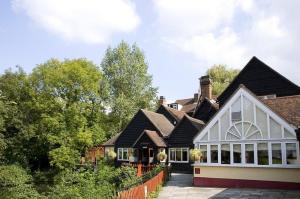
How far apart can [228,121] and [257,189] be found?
466 centimetres

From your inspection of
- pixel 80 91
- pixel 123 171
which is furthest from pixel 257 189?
pixel 80 91

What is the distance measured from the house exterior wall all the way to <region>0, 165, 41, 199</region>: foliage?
12.7 meters

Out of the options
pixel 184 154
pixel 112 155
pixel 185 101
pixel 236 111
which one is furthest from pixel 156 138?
pixel 185 101

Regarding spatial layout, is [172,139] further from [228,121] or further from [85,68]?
[85,68]

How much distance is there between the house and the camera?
2014cm

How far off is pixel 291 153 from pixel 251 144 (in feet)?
8.02

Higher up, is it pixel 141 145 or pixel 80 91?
pixel 80 91

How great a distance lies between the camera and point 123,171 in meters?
22.2

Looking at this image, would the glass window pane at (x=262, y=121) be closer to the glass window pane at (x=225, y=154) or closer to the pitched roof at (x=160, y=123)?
the glass window pane at (x=225, y=154)

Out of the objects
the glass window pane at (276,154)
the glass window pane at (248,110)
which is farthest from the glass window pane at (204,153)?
the glass window pane at (276,154)

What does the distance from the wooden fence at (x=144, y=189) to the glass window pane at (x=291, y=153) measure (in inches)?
308

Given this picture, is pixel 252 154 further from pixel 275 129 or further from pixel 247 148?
pixel 275 129

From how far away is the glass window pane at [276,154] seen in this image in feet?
66.8

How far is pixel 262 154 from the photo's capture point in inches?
827
